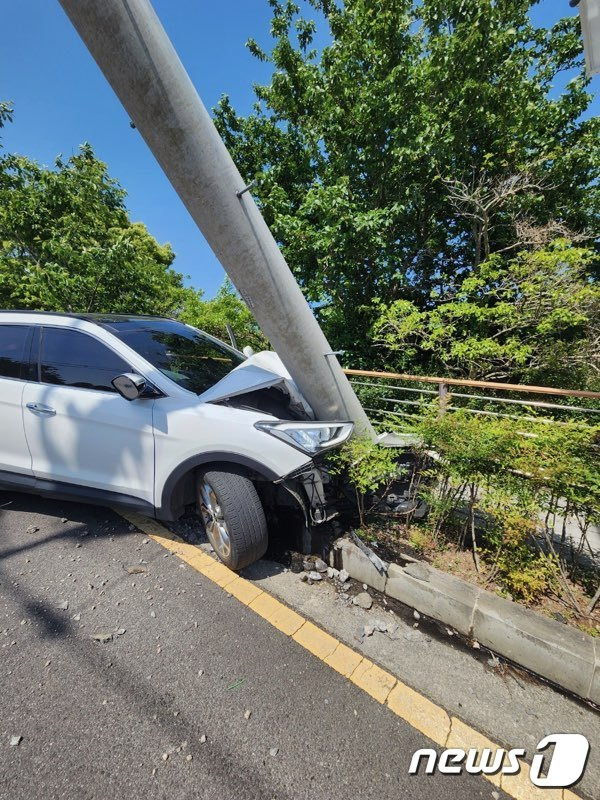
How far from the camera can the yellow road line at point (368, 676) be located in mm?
1284

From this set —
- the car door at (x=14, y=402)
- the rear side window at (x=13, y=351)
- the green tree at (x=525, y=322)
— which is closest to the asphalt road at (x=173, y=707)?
the car door at (x=14, y=402)

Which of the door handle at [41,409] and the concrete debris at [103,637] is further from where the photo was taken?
the door handle at [41,409]

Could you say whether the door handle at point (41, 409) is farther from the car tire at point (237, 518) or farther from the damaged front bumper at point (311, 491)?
the damaged front bumper at point (311, 491)

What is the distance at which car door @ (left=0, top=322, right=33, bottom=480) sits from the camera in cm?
266

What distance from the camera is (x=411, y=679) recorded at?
5.45 ft

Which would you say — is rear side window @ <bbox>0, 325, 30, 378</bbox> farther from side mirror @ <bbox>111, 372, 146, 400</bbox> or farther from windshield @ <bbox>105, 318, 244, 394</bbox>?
side mirror @ <bbox>111, 372, 146, 400</bbox>

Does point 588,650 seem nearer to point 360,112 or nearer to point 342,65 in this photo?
point 360,112

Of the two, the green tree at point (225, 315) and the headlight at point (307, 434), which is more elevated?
the green tree at point (225, 315)

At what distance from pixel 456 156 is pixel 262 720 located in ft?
30.2

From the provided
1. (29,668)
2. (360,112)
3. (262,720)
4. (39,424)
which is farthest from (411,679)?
(360,112)

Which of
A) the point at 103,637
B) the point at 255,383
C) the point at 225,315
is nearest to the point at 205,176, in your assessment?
the point at 255,383

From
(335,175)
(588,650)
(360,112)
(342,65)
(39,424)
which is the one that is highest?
(342,65)

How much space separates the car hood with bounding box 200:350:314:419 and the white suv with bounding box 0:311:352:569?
10mm

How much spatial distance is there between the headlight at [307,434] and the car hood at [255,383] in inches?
13.2
